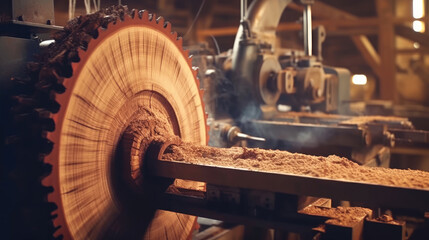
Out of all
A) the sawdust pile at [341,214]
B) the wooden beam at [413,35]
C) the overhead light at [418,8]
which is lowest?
the sawdust pile at [341,214]

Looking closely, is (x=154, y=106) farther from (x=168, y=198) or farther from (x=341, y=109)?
(x=341, y=109)

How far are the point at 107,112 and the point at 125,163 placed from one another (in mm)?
220

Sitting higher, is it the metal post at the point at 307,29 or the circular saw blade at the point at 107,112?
the metal post at the point at 307,29

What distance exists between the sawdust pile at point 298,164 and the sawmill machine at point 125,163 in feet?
0.14

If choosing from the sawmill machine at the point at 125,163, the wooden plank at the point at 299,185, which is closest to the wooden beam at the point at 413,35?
the sawmill machine at the point at 125,163

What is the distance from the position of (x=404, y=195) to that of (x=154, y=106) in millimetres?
1142

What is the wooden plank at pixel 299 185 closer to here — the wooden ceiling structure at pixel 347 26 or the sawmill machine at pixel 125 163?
the sawmill machine at pixel 125 163

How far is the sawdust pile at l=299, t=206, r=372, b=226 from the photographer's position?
1.53m

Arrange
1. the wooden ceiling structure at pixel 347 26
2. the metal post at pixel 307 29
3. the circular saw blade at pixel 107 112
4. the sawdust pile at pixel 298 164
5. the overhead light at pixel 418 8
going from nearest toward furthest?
the sawdust pile at pixel 298 164 → the circular saw blade at pixel 107 112 → the metal post at pixel 307 29 → the wooden ceiling structure at pixel 347 26 → the overhead light at pixel 418 8

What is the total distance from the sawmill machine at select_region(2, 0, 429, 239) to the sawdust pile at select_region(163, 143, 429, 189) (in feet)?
0.14

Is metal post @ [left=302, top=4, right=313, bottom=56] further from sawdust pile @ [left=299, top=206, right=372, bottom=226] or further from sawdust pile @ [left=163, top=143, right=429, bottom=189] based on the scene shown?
sawdust pile @ [left=299, top=206, right=372, bottom=226]

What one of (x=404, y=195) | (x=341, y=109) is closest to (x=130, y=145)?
(x=404, y=195)

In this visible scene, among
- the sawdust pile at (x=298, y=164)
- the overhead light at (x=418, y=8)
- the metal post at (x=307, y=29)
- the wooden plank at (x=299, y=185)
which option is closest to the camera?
the wooden plank at (x=299, y=185)

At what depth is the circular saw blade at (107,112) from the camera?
164 cm
